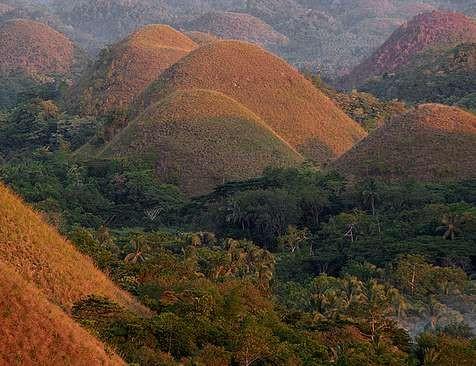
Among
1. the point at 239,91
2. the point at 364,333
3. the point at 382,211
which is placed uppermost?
the point at 364,333

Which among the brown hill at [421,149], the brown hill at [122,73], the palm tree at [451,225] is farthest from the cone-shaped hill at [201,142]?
the palm tree at [451,225]

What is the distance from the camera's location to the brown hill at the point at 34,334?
16.7 meters

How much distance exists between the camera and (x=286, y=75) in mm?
114875

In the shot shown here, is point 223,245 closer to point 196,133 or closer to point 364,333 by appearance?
point 364,333

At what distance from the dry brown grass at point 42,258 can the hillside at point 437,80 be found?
95.2 m

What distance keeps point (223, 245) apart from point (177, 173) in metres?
28.6

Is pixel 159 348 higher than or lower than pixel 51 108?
higher

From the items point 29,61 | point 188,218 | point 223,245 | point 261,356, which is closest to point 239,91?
point 188,218

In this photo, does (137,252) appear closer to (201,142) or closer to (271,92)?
(201,142)

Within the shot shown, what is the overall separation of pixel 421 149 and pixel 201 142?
2218 centimetres

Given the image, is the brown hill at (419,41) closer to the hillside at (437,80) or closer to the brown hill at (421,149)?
the hillside at (437,80)

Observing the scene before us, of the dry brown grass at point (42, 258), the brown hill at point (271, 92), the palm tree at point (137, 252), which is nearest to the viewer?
the dry brown grass at point (42, 258)

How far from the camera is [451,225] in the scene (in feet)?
178

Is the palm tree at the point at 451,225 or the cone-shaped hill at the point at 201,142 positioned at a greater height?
the palm tree at the point at 451,225
